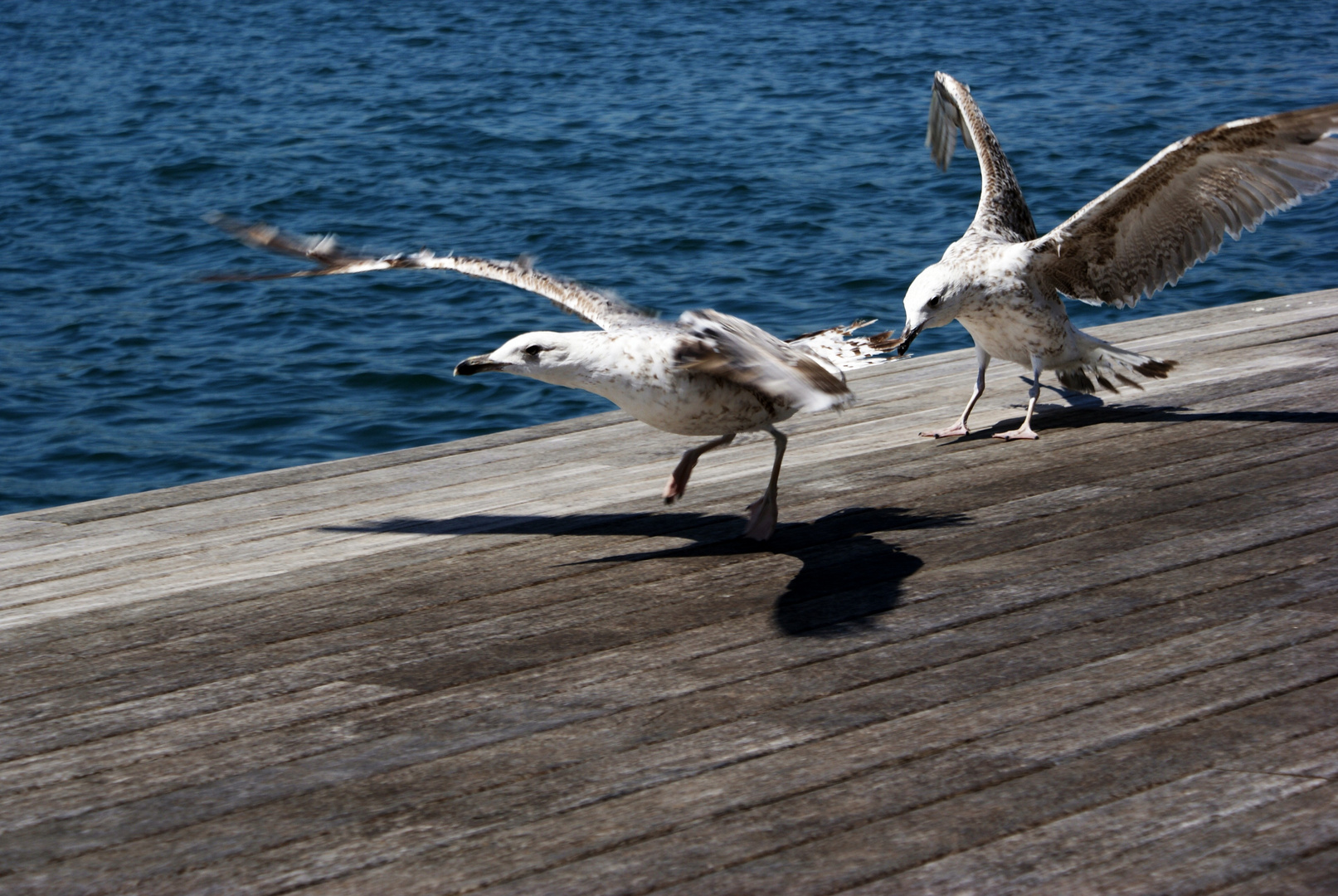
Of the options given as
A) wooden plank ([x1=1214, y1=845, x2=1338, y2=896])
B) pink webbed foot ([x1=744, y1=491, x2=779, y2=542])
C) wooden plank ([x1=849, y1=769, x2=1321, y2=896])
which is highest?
wooden plank ([x1=1214, y1=845, x2=1338, y2=896])

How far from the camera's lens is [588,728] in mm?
3301

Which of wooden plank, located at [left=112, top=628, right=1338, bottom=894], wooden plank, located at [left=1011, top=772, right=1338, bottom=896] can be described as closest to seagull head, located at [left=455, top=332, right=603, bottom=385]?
wooden plank, located at [left=112, top=628, right=1338, bottom=894]

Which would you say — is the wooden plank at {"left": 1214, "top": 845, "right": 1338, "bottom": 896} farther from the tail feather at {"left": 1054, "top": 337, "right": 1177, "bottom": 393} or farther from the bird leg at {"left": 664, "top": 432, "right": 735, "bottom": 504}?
the tail feather at {"left": 1054, "top": 337, "right": 1177, "bottom": 393}

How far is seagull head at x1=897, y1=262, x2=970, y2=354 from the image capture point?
5875 millimetres

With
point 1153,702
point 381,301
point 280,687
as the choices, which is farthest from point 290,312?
point 1153,702

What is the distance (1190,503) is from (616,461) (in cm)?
236

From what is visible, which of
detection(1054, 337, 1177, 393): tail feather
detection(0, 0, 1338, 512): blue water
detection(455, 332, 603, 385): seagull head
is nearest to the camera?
detection(455, 332, 603, 385): seagull head

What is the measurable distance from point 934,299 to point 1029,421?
62 centimetres

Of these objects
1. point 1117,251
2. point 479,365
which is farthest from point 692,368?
point 1117,251

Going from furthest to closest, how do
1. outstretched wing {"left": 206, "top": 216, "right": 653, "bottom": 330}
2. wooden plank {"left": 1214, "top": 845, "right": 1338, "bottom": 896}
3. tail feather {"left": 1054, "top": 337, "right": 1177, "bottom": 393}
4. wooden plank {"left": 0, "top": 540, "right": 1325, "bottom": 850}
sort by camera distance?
tail feather {"left": 1054, "top": 337, "right": 1177, "bottom": 393} → outstretched wing {"left": 206, "top": 216, "right": 653, "bottom": 330} → wooden plank {"left": 0, "top": 540, "right": 1325, "bottom": 850} → wooden plank {"left": 1214, "top": 845, "right": 1338, "bottom": 896}

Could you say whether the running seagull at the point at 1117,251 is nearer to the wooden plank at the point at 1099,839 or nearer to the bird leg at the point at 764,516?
the bird leg at the point at 764,516

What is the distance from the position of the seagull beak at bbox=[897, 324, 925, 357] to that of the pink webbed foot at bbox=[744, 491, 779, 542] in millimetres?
1103

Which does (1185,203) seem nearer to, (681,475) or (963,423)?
(963,423)

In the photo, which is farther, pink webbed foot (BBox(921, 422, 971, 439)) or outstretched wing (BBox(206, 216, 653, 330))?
pink webbed foot (BBox(921, 422, 971, 439))
